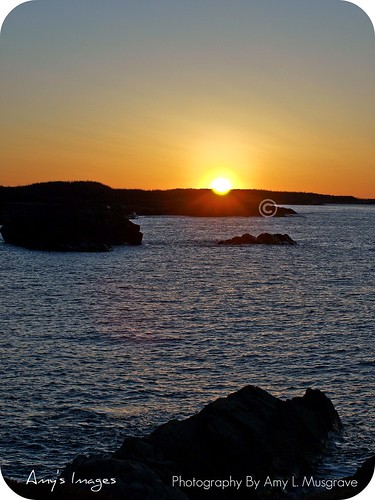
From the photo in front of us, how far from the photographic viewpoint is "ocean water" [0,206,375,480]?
2838 centimetres

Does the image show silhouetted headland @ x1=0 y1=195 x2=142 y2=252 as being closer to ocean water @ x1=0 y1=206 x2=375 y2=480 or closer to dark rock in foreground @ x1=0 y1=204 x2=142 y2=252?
dark rock in foreground @ x1=0 y1=204 x2=142 y2=252

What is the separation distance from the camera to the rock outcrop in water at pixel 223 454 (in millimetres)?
16938

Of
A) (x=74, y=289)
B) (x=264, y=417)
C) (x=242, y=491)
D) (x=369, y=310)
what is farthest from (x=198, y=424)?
(x=74, y=289)

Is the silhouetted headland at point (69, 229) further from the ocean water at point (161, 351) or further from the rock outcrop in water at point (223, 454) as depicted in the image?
the rock outcrop in water at point (223, 454)

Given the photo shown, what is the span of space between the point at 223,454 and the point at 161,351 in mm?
19795

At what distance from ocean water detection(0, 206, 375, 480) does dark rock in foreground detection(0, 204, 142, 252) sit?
1320 inches

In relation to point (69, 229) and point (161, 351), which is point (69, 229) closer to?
point (69, 229)

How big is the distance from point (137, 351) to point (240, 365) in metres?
7.02

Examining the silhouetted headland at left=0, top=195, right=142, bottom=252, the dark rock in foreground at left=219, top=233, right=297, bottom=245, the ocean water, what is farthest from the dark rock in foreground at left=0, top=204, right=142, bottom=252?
the ocean water

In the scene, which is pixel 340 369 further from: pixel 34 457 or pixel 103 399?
pixel 34 457

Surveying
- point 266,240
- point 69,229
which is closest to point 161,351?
point 69,229

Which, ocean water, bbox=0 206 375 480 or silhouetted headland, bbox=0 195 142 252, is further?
silhouetted headland, bbox=0 195 142 252

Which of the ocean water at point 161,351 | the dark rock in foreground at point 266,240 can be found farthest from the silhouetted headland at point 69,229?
the ocean water at point 161,351

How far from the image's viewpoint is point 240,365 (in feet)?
126
